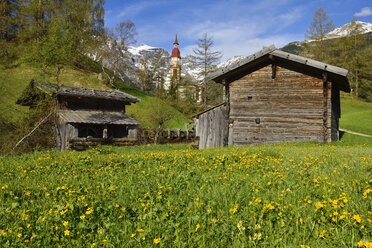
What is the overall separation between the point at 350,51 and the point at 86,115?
189 feet

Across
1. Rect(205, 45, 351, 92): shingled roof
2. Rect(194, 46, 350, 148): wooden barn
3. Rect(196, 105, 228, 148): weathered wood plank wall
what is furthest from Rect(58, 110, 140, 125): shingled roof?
Rect(205, 45, 351, 92): shingled roof

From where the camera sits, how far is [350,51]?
56.2 metres

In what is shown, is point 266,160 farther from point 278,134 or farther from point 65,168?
point 278,134

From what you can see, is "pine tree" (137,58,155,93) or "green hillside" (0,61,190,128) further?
"pine tree" (137,58,155,93)

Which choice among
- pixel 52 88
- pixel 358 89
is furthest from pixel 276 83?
pixel 358 89

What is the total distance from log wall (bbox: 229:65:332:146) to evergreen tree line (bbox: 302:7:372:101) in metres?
46.8

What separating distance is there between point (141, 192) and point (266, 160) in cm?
467

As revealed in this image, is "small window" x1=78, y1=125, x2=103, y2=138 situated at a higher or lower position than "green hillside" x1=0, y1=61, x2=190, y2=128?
lower

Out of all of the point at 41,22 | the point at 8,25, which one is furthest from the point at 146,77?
the point at 8,25

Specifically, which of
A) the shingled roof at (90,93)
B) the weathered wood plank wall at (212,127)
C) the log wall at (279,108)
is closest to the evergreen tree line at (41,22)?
the shingled roof at (90,93)

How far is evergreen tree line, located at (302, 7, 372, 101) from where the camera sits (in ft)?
179

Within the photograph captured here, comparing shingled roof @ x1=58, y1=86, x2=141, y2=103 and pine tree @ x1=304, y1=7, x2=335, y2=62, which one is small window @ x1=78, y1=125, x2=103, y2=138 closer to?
shingled roof @ x1=58, y1=86, x2=141, y2=103

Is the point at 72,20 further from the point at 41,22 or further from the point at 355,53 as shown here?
the point at 355,53

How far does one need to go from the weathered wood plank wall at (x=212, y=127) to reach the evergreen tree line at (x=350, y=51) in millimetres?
48111
